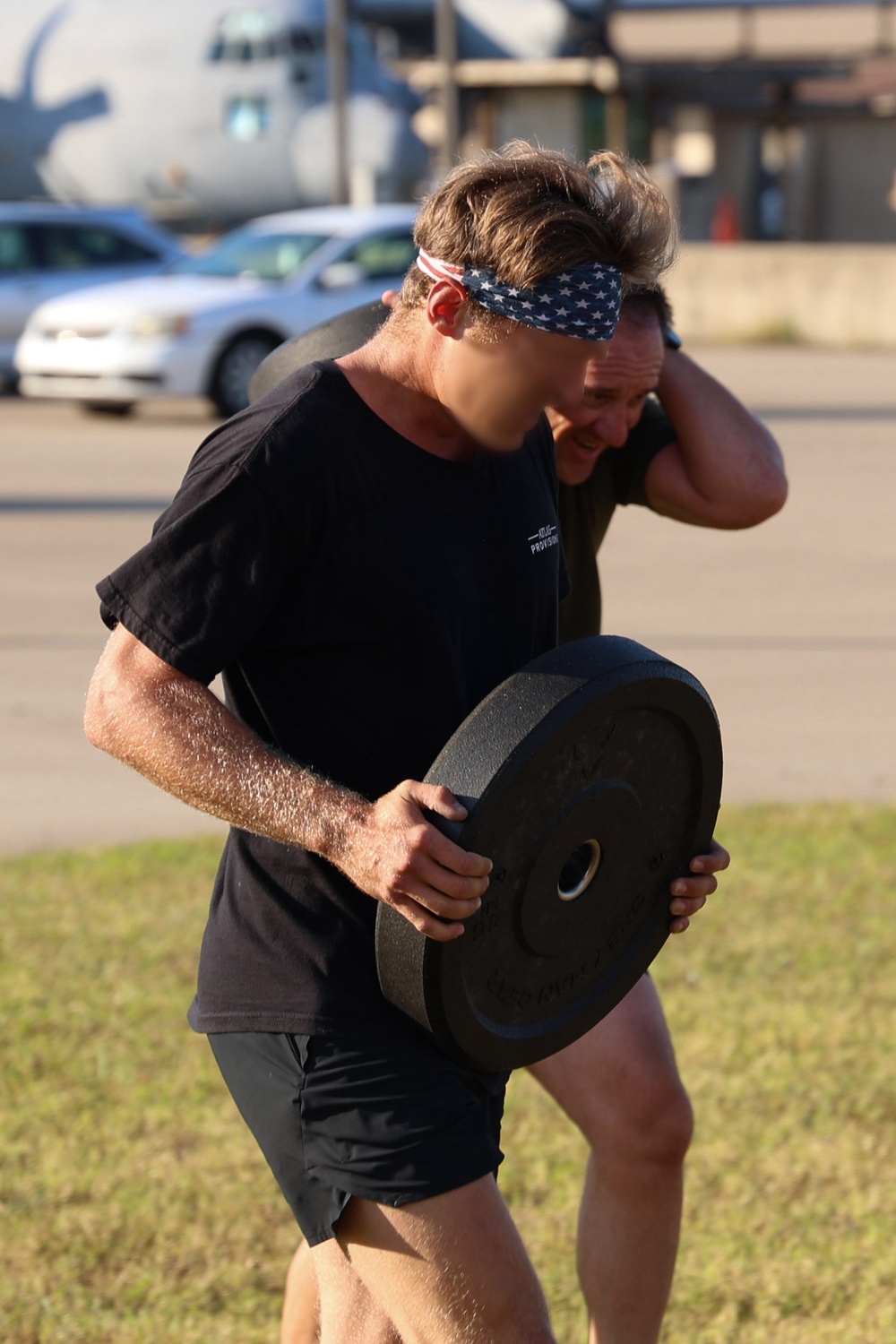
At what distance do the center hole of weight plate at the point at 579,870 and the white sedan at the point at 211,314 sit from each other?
1423 centimetres

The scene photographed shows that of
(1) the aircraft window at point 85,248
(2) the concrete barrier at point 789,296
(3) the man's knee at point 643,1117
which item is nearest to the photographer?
(3) the man's knee at point 643,1117

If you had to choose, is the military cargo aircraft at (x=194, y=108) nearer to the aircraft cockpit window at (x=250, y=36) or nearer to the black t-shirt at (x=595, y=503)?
the aircraft cockpit window at (x=250, y=36)

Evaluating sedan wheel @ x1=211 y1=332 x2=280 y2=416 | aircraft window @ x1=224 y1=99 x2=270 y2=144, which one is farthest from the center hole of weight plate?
aircraft window @ x1=224 y1=99 x2=270 y2=144

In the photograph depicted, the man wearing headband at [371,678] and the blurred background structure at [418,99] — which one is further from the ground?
the man wearing headband at [371,678]

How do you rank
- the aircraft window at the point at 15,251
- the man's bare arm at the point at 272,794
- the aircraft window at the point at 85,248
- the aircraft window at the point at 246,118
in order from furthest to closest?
the aircraft window at the point at 246,118 < the aircraft window at the point at 85,248 < the aircraft window at the point at 15,251 < the man's bare arm at the point at 272,794

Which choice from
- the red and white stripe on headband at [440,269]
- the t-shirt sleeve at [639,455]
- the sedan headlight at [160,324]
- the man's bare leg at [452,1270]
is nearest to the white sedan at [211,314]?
the sedan headlight at [160,324]

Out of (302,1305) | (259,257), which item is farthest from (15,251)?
(302,1305)

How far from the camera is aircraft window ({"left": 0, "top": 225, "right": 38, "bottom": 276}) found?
19.5m

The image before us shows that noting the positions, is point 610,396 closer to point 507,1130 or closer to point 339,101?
point 507,1130

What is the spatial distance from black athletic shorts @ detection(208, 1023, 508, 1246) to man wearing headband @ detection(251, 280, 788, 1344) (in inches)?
23.9

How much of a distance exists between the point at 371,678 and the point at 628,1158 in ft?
3.51

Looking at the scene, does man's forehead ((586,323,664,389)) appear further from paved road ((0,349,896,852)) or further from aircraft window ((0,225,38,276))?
aircraft window ((0,225,38,276))

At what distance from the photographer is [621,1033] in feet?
9.74

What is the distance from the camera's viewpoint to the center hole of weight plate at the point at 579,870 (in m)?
2.43
